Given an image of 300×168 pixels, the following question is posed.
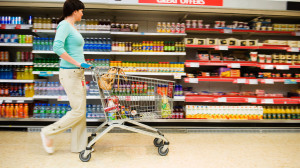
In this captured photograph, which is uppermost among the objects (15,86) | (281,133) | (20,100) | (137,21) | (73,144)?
(137,21)

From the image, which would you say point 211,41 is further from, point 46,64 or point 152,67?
point 46,64

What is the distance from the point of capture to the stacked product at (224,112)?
3.82 metres

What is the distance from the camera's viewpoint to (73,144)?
264cm

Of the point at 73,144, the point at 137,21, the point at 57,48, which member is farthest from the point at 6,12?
the point at 73,144

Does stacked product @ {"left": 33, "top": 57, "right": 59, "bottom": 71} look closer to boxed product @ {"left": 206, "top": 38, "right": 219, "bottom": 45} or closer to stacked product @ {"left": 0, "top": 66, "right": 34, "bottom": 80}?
stacked product @ {"left": 0, "top": 66, "right": 34, "bottom": 80}

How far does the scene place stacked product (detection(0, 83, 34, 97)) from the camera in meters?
3.75

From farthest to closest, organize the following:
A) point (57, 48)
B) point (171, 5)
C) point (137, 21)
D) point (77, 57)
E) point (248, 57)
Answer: point (137, 21)
point (248, 57)
point (171, 5)
point (77, 57)
point (57, 48)

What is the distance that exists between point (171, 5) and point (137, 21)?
1.05m

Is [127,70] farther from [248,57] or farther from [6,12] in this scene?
[6,12]

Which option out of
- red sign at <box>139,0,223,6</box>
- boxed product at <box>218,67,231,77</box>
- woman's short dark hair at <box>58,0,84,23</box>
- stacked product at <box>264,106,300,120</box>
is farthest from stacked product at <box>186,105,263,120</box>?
woman's short dark hair at <box>58,0,84,23</box>

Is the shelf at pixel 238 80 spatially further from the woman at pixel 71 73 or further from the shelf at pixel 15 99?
the shelf at pixel 15 99

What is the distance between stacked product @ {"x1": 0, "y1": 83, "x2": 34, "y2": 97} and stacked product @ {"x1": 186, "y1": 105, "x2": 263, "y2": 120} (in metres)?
2.98

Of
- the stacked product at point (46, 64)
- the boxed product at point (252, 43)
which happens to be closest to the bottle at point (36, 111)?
the stacked product at point (46, 64)

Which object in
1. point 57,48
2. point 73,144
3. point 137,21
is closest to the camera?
point 57,48
